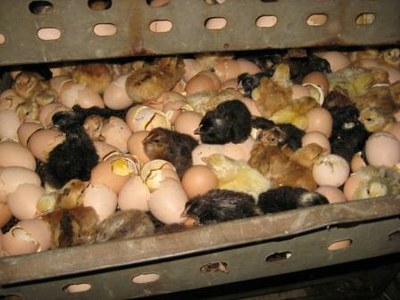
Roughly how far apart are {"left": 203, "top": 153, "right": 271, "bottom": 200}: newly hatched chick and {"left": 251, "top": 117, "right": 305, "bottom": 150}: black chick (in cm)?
14

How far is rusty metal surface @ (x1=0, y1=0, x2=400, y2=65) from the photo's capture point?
3.01 ft

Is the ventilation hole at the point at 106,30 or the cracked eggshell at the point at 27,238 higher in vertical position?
the ventilation hole at the point at 106,30

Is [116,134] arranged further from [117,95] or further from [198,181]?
[198,181]

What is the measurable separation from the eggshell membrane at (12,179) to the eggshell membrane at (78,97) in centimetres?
29

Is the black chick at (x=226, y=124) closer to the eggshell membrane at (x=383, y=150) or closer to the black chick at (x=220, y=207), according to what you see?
the black chick at (x=220, y=207)

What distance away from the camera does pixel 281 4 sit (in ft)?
3.24

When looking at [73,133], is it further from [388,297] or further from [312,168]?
[388,297]

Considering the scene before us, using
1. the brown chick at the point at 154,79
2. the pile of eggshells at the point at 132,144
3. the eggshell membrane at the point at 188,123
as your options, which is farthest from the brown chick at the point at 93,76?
the eggshell membrane at the point at 188,123

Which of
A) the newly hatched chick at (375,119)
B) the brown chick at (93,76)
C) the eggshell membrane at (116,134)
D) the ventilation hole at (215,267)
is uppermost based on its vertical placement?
the brown chick at (93,76)

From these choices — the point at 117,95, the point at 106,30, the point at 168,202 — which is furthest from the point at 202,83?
the point at 168,202

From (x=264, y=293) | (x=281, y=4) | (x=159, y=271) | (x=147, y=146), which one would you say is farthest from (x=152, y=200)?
(x=264, y=293)

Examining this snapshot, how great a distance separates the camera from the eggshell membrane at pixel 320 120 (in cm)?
124

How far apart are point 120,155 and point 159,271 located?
44 cm

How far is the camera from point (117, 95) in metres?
1.30
